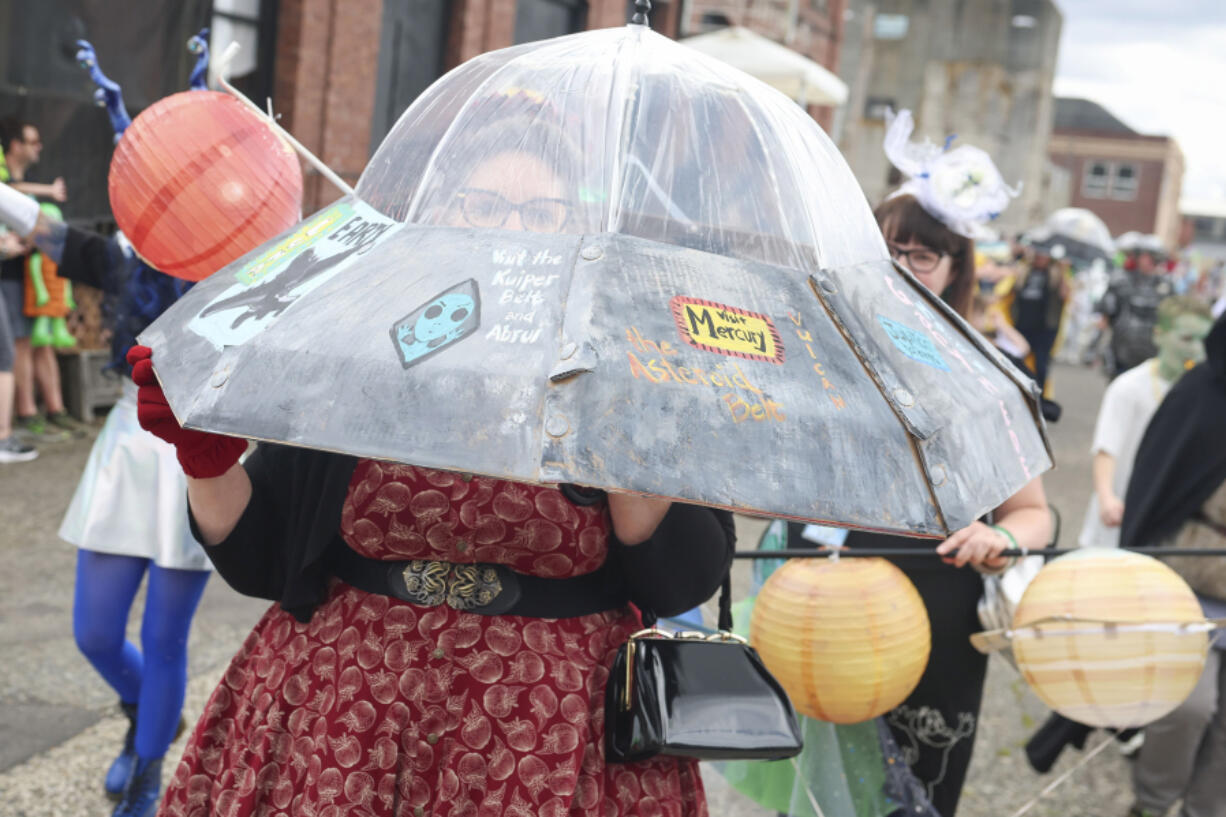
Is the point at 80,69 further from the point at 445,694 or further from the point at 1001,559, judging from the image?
the point at 445,694

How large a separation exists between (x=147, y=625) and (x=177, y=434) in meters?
2.06

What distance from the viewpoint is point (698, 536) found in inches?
78.6

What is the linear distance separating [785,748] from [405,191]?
1.07 m

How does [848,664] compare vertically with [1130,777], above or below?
above

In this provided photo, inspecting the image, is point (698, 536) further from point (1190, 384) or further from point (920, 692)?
point (1190, 384)

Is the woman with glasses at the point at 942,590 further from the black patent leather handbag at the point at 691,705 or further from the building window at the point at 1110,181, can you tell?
the building window at the point at 1110,181

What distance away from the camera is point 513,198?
152 centimetres

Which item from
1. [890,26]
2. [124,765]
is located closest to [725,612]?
[124,765]

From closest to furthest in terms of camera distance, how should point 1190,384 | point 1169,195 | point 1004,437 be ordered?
point 1004,437 → point 1190,384 → point 1169,195

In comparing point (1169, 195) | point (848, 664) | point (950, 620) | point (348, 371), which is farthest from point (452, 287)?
point (1169, 195)

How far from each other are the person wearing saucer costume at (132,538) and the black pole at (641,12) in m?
2.10

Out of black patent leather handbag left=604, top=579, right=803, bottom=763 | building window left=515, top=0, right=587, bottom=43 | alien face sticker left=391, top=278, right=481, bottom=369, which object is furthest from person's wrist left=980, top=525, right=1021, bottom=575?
building window left=515, top=0, right=587, bottom=43

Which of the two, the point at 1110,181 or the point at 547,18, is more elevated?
the point at 547,18

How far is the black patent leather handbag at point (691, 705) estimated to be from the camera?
6.25 feet
